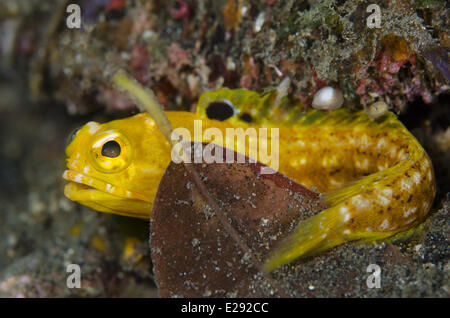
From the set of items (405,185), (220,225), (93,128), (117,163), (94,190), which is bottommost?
(220,225)

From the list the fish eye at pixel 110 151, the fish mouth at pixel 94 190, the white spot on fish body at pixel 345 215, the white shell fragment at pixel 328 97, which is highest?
the white shell fragment at pixel 328 97

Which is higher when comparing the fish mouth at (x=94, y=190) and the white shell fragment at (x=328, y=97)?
the white shell fragment at (x=328, y=97)

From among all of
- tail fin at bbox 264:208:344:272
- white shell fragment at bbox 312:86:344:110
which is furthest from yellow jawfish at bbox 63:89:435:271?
white shell fragment at bbox 312:86:344:110

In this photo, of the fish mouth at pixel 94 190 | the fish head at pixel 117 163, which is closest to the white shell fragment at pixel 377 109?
the fish head at pixel 117 163

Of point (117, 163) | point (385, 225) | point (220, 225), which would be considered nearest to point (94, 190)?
point (117, 163)

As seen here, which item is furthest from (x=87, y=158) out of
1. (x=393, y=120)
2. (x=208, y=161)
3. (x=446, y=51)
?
(x=446, y=51)

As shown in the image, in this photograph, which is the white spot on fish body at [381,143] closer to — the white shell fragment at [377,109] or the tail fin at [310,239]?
the white shell fragment at [377,109]

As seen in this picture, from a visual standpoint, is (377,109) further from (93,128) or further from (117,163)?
(93,128)

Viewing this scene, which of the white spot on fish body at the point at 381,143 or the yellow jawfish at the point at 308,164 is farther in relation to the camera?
the white spot on fish body at the point at 381,143
